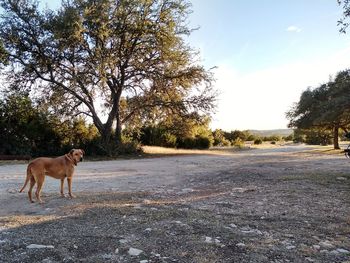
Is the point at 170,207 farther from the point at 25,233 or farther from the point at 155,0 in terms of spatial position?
the point at 155,0

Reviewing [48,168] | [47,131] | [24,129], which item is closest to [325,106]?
[47,131]

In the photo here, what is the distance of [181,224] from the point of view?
618cm

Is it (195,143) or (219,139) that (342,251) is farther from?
(219,139)

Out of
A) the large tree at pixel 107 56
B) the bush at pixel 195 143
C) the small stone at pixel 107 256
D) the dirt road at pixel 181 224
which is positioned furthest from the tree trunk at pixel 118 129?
the small stone at pixel 107 256

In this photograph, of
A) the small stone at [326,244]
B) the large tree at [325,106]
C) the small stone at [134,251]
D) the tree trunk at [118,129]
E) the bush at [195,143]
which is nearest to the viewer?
the small stone at [134,251]

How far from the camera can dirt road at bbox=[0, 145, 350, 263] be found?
191 inches

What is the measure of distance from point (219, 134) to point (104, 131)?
18222 millimetres

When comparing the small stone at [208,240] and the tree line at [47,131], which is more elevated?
the tree line at [47,131]

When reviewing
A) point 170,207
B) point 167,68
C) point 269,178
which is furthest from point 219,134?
point 170,207

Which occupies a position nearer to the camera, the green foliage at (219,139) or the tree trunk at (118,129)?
the tree trunk at (118,129)

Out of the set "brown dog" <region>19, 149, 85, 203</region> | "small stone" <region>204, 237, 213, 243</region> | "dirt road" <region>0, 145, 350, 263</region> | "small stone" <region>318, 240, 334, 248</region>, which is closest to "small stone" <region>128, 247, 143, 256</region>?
"dirt road" <region>0, 145, 350, 263</region>

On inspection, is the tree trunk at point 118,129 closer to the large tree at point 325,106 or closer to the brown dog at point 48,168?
the large tree at point 325,106

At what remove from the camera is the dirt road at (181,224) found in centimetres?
486

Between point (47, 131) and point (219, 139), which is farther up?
point (47, 131)
